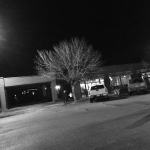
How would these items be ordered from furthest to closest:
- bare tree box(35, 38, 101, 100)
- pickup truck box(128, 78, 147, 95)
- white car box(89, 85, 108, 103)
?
bare tree box(35, 38, 101, 100) → pickup truck box(128, 78, 147, 95) → white car box(89, 85, 108, 103)

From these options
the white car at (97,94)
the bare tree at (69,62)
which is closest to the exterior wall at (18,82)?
the bare tree at (69,62)

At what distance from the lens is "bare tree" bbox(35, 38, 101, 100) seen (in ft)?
97.4

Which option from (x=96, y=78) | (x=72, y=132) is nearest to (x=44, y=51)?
(x=96, y=78)

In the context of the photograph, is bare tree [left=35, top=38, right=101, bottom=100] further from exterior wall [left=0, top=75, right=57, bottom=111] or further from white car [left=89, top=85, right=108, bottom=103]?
white car [left=89, top=85, right=108, bottom=103]

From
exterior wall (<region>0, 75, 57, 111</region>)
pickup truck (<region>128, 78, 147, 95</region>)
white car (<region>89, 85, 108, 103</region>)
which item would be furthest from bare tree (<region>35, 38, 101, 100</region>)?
pickup truck (<region>128, 78, 147, 95</region>)

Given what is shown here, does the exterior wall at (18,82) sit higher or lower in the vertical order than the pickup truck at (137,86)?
higher

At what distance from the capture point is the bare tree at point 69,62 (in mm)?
29694

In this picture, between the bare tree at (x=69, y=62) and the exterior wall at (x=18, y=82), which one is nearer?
the bare tree at (x=69, y=62)

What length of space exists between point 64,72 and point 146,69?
15115 mm

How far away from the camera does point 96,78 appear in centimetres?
3656

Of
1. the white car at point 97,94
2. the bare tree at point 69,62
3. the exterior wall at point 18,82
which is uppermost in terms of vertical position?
the bare tree at point 69,62

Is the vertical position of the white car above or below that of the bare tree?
below

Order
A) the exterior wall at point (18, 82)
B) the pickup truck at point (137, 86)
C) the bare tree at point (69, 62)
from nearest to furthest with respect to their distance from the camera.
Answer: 1. the pickup truck at point (137, 86)
2. the bare tree at point (69, 62)
3. the exterior wall at point (18, 82)

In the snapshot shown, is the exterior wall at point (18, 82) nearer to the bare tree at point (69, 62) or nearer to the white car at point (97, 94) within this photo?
the bare tree at point (69, 62)
